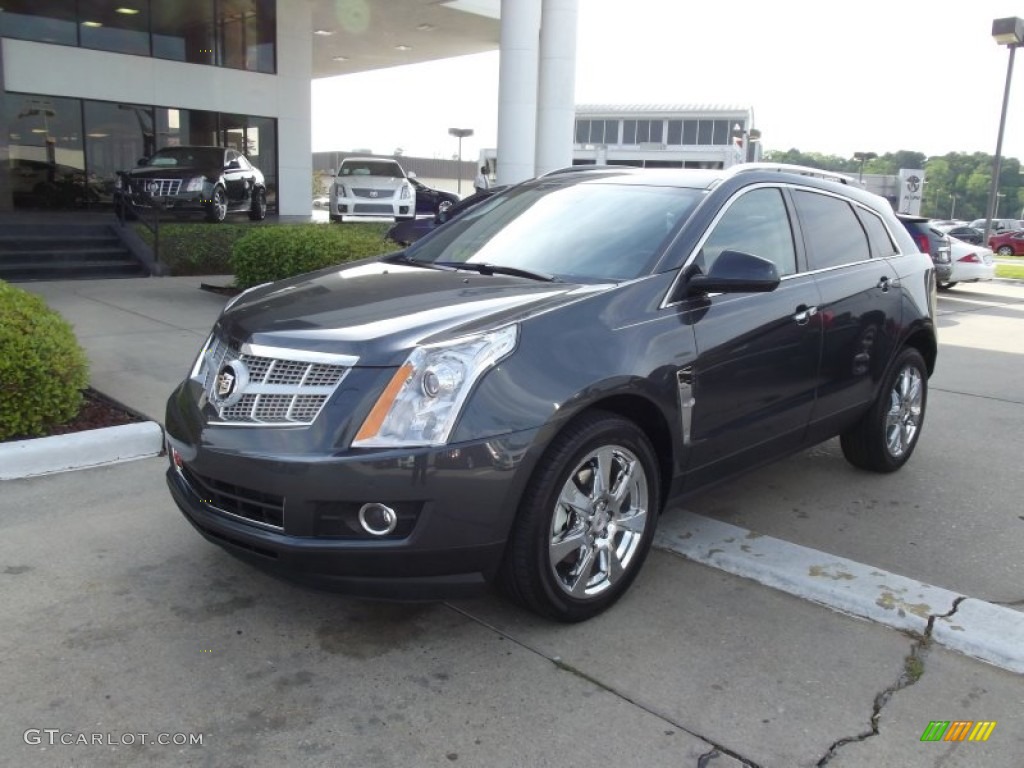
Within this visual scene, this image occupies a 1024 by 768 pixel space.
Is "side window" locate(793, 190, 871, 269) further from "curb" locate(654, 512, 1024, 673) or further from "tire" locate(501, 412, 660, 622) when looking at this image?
"tire" locate(501, 412, 660, 622)

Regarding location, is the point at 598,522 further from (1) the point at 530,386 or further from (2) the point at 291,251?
(2) the point at 291,251

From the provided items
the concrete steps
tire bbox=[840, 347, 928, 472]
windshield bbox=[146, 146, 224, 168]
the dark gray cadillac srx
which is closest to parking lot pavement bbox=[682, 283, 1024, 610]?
tire bbox=[840, 347, 928, 472]

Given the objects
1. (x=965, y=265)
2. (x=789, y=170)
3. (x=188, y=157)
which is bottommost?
(x=965, y=265)

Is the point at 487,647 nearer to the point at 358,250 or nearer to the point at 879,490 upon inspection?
the point at 879,490

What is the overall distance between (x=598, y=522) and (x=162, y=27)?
1955 centimetres

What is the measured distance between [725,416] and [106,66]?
721 inches

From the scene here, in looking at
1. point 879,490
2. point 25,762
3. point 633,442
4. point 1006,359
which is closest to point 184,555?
point 25,762

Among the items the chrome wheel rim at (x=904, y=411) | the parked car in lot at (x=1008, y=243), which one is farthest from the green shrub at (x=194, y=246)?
the parked car in lot at (x=1008, y=243)

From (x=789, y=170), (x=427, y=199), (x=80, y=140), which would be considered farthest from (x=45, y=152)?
(x=789, y=170)

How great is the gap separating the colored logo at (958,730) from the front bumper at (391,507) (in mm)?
1536

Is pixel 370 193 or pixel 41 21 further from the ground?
pixel 41 21

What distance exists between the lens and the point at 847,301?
15.6 feet

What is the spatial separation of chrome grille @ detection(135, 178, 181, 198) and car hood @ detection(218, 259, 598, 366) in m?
12.6

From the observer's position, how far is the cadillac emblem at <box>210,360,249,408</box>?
3262 millimetres
